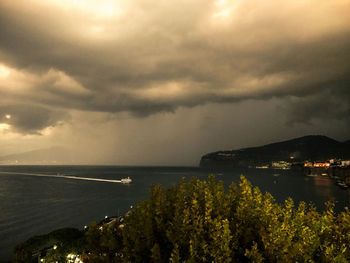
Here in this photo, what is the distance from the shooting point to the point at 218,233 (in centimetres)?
930

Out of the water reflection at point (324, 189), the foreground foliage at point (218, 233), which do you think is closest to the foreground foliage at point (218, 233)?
the foreground foliage at point (218, 233)

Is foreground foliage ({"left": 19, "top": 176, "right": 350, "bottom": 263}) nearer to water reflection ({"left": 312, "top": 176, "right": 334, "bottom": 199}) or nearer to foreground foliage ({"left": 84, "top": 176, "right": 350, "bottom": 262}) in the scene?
foreground foliage ({"left": 84, "top": 176, "right": 350, "bottom": 262})

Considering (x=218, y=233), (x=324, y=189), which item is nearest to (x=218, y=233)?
(x=218, y=233)

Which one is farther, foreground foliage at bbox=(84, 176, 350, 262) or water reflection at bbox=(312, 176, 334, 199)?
water reflection at bbox=(312, 176, 334, 199)

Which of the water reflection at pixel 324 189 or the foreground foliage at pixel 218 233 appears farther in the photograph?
the water reflection at pixel 324 189

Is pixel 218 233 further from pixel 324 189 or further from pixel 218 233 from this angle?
pixel 324 189

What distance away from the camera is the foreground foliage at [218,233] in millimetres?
9203

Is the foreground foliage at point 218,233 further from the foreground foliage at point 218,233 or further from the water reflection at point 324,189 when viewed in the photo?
the water reflection at point 324,189

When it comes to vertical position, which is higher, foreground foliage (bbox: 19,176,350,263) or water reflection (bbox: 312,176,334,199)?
foreground foliage (bbox: 19,176,350,263)

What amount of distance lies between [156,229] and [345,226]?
366 inches

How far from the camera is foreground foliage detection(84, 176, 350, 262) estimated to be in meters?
9.20

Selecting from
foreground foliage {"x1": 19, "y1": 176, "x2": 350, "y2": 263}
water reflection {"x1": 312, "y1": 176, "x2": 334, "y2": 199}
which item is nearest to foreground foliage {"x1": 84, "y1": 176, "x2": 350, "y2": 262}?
foreground foliage {"x1": 19, "y1": 176, "x2": 350, "y2": 263}

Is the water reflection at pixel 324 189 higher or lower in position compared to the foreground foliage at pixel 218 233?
lower

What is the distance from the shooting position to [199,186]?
12.4 meters
